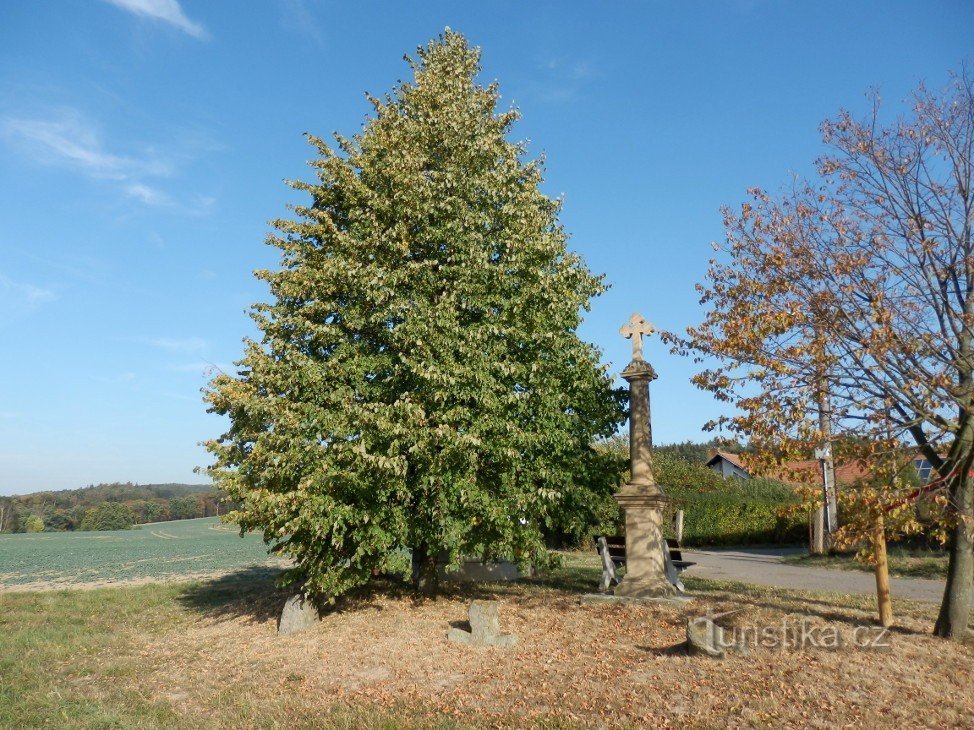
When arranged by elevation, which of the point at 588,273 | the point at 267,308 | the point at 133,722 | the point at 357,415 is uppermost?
the point at 588,273

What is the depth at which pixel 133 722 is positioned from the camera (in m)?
6.75

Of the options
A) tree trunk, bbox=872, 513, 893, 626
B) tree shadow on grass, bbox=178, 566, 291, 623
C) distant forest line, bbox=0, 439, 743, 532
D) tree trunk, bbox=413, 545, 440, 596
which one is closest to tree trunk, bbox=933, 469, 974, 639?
tree trunk, bbox=872, 513, 893, 626

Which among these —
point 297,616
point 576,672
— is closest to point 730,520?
point 297,616

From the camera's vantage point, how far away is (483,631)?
9258 mm

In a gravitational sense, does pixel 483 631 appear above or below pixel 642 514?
below

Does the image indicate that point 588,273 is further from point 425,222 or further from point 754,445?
point 754,445

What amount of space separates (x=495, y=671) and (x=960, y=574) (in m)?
6.00

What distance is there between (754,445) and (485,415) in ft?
13.7

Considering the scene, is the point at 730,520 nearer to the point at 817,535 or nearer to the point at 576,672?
the point at 817,535

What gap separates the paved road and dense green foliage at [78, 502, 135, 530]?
82.8 metres

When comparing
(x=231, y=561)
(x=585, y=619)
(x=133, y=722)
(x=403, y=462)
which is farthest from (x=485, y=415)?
(x=231, y=561)

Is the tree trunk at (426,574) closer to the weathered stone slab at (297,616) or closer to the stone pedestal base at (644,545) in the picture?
the weathered stone slab at (297,616)

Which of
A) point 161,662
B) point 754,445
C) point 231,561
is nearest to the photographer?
point 754,445

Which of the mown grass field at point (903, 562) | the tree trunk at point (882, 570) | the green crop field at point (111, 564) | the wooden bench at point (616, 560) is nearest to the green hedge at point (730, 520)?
the mown grass field at point (903, 562)
